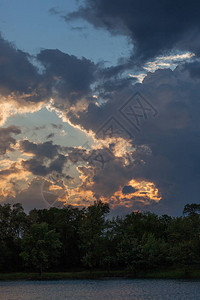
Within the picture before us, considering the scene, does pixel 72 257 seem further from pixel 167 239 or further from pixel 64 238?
pixel 167 239

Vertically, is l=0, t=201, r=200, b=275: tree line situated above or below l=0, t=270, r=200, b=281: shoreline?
above

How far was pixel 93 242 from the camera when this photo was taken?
117 m

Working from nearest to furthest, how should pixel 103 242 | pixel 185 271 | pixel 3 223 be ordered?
pixel 185 271
pixel 103 242
pixel 3 223

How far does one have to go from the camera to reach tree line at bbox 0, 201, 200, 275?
112881 millimetres

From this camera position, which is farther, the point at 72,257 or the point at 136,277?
the point at 72,257

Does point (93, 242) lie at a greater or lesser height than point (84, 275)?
greater

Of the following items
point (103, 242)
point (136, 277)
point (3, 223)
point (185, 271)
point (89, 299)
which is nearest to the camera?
point (89, 299)

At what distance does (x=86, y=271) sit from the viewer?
121312mm

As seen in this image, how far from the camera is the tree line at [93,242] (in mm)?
112881

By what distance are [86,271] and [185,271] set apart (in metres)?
35.3

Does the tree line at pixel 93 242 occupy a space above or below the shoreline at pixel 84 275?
above

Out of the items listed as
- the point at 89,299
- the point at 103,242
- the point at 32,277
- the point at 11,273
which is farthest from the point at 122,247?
the point at 89,299

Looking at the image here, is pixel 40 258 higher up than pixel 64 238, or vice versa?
pixel 64 238

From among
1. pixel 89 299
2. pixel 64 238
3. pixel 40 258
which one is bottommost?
pixel 89 299
